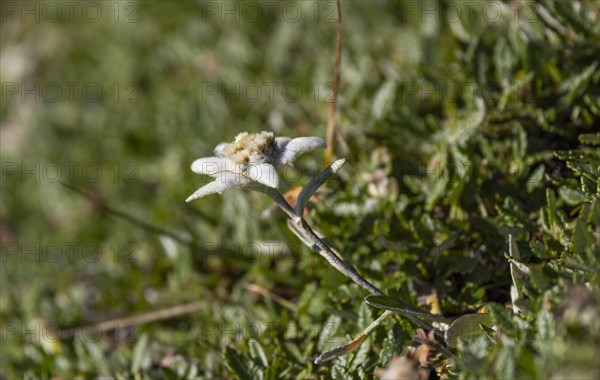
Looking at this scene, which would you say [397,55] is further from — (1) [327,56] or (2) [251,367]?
(2) [251,367]

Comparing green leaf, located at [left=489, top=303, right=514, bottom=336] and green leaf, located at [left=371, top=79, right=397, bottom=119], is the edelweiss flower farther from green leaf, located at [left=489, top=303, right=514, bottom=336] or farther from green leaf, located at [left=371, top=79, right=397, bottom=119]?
green leaf, located at [left=371, top=79, right=397, bottom=119]

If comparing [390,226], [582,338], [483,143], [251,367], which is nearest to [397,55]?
[483,143]
